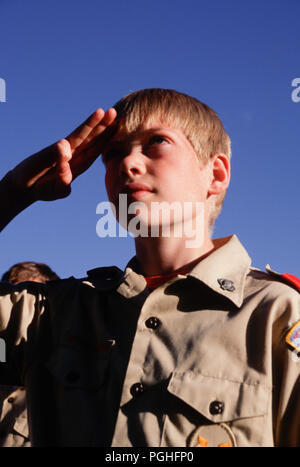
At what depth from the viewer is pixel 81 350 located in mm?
2387

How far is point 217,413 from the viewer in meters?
2.02

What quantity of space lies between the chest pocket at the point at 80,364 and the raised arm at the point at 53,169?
0.78 m

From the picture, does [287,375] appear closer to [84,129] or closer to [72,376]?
[72,376]

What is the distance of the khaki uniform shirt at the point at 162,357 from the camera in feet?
→ 6.56

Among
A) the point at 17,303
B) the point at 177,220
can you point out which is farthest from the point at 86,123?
Result: the point at 17,303

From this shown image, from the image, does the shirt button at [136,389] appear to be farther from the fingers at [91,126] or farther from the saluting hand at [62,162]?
the fingers at [91,126]

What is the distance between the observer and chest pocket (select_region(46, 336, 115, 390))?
2266 mm

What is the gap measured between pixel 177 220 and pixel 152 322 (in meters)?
0.54

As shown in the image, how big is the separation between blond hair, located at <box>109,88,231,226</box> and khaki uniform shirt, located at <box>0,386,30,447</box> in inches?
97.5

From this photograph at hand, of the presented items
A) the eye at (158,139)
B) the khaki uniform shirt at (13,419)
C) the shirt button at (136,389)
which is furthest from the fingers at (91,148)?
the khaki uniform shirt at (13,419)

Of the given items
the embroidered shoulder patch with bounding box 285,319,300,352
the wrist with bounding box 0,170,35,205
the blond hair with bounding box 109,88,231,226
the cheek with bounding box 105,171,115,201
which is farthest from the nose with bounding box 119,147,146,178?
the embroidered shoulder patch with bounding box 285,319,300,352

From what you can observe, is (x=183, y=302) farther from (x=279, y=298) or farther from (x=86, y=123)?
(x=86, y=123)

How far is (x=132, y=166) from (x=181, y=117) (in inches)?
20.6

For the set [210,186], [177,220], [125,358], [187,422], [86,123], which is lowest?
[187,422]
